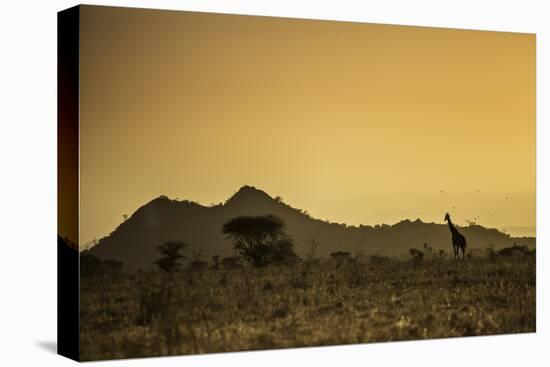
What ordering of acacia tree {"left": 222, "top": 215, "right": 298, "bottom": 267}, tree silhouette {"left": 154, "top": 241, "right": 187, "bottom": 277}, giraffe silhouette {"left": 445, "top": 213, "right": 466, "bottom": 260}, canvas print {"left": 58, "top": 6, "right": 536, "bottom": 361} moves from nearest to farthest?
1. canvas print {"left": 58, "top": 6, "right": 536, "bottom": 361}
2. tree silhouette {"left": 154, "top": 241, "right": 187, "bottom": 277}
3. acacia tree {"left": 222, "top": 215, "right": 298, "bottom": 267}
4. giraffe silhouette {"left": 445, "top": 213, "right": 466, "bottom": 260}

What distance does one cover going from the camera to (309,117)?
1205 centimetres

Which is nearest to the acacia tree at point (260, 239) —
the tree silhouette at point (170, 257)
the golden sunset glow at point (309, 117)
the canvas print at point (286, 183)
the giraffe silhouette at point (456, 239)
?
the canvas print at point (286, 183)

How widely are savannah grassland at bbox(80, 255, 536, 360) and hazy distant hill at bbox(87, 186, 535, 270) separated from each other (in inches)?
5.9

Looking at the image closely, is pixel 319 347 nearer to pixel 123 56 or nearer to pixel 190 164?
pixel 190 164

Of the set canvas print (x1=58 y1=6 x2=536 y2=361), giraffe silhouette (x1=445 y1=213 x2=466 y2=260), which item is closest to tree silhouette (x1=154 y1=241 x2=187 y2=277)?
canvas print (x1=58 y1=6 x2=536 y2=361)

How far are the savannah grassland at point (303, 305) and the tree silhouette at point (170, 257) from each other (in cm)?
8

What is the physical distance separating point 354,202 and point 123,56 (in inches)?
97.4

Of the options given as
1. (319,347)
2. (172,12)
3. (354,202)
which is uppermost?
(172,12)

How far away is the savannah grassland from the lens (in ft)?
37.1

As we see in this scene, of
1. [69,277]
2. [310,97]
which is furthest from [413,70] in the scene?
[69,277]

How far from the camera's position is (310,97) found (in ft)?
39.6

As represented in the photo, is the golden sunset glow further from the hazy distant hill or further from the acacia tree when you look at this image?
the acacia tree

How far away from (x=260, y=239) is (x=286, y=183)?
1.75 feet

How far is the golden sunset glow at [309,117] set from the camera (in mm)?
11305
